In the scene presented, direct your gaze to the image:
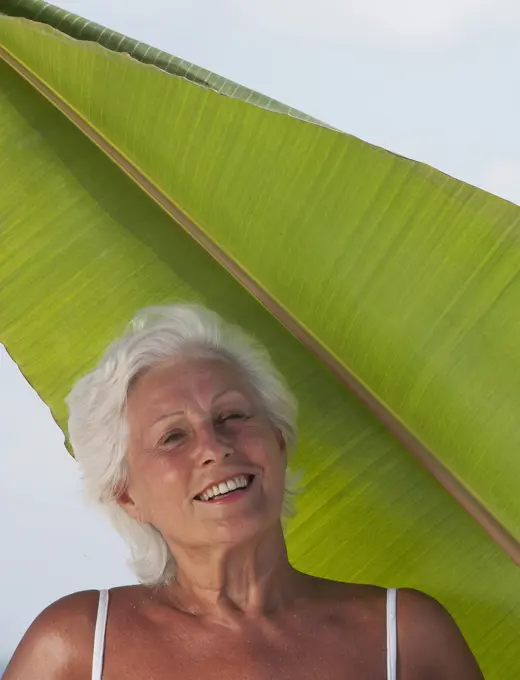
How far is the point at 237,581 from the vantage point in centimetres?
86

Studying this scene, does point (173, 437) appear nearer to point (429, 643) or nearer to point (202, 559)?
point (202, 559)

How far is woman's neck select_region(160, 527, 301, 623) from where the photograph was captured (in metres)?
0.84

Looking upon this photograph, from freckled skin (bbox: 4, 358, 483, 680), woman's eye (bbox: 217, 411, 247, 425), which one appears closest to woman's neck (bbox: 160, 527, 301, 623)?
freckled skin (bbox: 4, 358, 483, 680)

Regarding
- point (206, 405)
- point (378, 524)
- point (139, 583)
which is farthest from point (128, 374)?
point (378, 524)

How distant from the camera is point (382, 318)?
75 cm

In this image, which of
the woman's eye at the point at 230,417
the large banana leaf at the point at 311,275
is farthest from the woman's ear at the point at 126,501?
the large banana leaf at the point at 311,275

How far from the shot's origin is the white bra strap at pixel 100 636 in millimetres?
827

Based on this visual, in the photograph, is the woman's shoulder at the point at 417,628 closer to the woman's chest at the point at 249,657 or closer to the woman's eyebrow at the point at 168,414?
the woman's chest at the point at 249,657

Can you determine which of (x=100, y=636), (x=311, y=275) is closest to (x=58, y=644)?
(x=100, y=636)

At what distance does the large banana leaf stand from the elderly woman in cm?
10

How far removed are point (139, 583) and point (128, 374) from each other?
0.20 m

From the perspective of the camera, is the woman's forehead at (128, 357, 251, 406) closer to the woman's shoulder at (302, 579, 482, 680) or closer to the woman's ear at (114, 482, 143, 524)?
the woman's ear at (114, 482, 143, 524)

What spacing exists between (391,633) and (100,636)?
0.84 feet

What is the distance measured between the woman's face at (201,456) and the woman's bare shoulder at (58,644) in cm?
10
